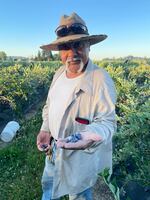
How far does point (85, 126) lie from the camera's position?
2506mm

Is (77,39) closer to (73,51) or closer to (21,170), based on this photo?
(73,51)

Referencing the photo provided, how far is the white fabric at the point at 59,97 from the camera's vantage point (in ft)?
8.75

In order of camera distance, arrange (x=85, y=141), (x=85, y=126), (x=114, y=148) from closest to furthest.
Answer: (x=85, y=141) < (x=85, y=126) < (x=114, y=148)

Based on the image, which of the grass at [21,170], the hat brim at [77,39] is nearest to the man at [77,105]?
the hat brim at [77,39]

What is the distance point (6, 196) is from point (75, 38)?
3251mm

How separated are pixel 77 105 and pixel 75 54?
14.9 inches

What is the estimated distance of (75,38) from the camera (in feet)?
8.17

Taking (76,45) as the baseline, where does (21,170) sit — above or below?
below

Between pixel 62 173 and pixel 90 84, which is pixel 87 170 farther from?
pixel 90 84

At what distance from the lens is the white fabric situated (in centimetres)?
267

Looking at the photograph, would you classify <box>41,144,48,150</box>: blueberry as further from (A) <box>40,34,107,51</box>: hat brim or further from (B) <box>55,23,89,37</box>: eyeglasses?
(B) <box>55,23,89,37</box>: eyeglasses

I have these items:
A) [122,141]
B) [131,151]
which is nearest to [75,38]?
[131,151]

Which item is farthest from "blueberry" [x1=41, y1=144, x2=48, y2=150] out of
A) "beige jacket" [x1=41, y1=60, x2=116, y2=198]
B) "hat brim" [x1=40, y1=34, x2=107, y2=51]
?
"hat brim" [x1=40, y1=34, x2=107, y2=51]

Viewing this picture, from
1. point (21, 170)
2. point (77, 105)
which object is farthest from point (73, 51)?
point (21, 170)
